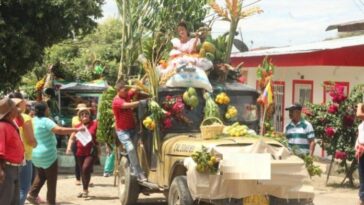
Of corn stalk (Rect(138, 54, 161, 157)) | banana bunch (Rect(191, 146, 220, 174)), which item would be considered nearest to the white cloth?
corn stalk (Rect(138, 54, 161, 157))

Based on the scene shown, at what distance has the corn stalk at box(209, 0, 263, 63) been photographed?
9.70m

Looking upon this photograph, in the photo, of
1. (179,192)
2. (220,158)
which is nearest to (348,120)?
(179,192)

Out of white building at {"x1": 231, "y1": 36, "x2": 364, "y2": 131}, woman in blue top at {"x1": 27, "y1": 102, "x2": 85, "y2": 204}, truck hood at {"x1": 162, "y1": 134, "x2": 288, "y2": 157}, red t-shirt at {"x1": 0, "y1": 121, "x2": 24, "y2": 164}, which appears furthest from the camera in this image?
white building at {"x1": 231, "y1": 36, "x2": 364, "y2": 131}

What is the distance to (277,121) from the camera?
68.6 feet

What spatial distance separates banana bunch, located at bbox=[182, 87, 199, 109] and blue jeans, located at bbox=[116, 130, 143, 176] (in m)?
1.32

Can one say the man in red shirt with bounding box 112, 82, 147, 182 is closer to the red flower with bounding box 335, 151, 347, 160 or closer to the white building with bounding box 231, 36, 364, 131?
the red flower with bounding box 335, 151, 347, 160

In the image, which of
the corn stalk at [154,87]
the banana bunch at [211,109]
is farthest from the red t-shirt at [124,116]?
the banana bunch at [211,109]

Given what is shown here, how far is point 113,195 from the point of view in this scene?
11711 millimetres

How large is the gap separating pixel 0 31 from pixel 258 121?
7.61 meters

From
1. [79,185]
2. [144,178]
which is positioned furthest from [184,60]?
[79,185]

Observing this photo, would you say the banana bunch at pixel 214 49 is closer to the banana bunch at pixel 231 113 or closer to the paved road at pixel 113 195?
the banana bunch at pixel 231 113

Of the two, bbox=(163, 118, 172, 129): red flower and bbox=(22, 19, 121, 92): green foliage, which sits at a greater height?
bbox=(22, 19, 121, 92): green foliage

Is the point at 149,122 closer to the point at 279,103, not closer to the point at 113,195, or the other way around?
the point at 113,195

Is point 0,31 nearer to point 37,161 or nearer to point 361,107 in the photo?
point 37,161
